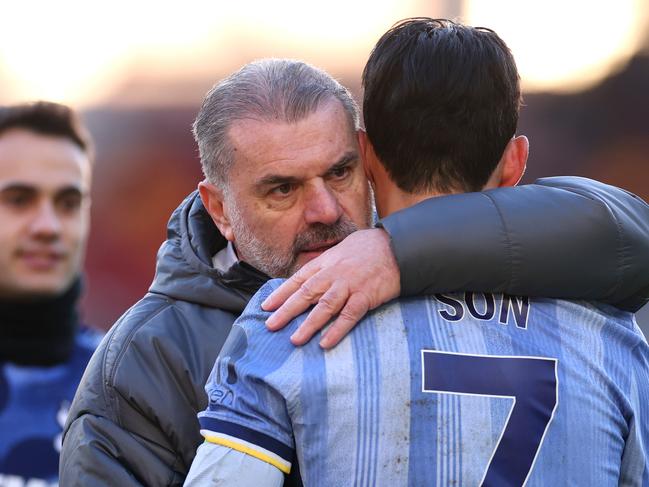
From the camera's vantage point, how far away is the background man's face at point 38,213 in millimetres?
4316

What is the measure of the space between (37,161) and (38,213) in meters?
0.23

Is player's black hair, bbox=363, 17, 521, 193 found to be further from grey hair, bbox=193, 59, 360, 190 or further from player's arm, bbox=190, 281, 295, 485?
grey hair, bbox=193, 59, 360, 190

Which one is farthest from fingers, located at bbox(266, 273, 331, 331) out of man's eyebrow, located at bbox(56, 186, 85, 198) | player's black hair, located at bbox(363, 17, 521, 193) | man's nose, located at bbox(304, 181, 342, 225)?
man's eyebrow, located at bbox(56, 186, 85, 198)

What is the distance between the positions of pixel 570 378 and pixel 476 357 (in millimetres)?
153

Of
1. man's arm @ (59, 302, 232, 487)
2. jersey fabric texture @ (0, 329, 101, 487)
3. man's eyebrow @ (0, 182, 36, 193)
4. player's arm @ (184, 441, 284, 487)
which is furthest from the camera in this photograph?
man's eyebrow @ (0, 182, 36, 193)

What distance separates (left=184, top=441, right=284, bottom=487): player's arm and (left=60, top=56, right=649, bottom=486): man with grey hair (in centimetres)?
31

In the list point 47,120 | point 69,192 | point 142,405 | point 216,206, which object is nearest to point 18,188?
point 69,192

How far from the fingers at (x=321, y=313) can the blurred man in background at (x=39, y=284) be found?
293cm

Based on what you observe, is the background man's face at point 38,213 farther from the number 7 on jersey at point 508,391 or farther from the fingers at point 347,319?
the number 7 on jersey at point 508,391

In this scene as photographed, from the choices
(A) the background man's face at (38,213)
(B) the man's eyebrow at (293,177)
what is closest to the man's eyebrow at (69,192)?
(A) the background man's face at (38,213)

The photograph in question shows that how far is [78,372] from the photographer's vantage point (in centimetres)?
441

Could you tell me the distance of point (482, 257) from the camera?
61.0 inches

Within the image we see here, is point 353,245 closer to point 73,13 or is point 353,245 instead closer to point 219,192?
point 219,192

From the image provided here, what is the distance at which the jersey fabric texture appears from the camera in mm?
4051
